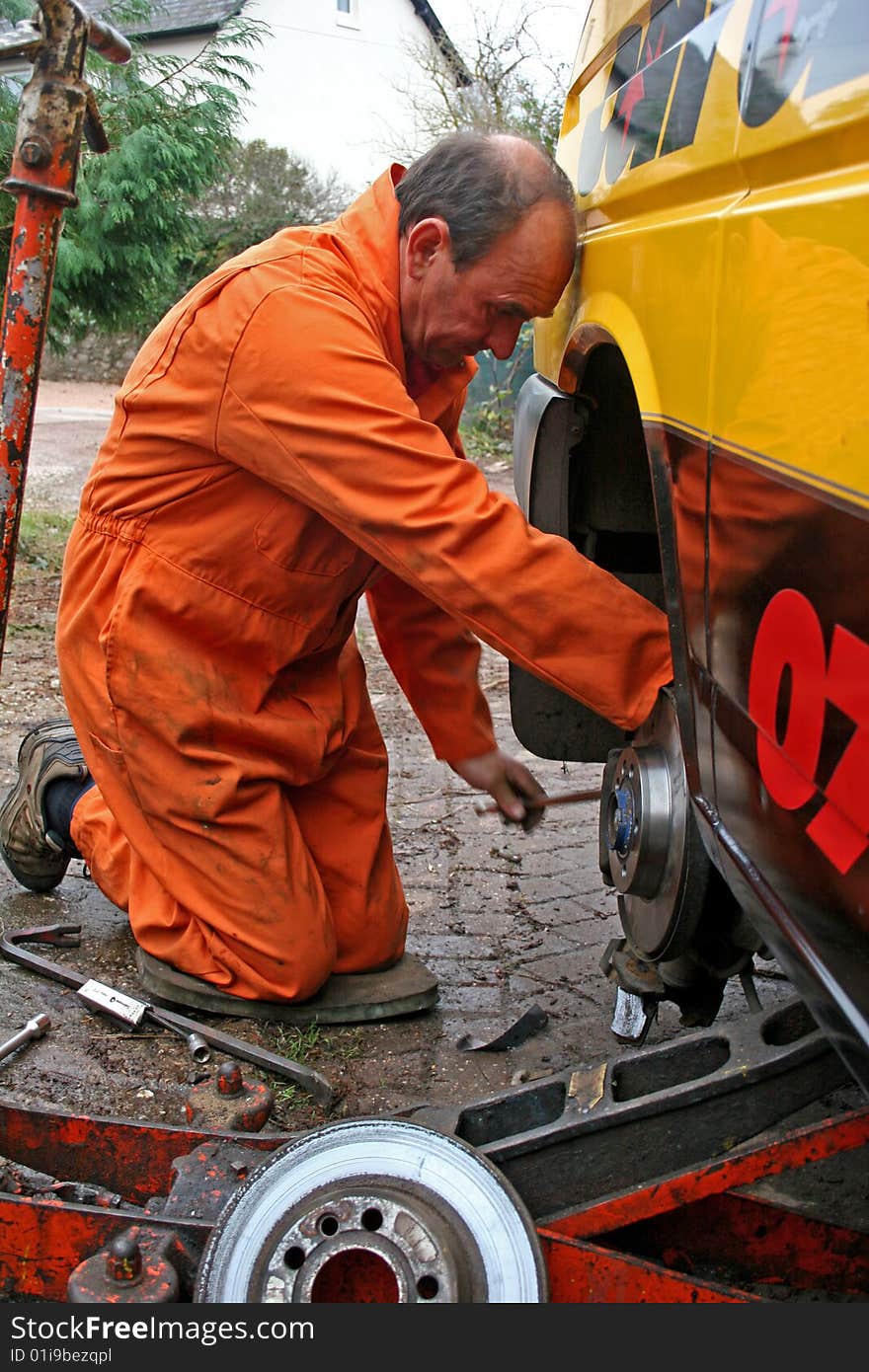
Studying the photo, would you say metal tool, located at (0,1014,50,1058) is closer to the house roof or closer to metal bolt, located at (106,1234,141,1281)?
metal bolt, located at (106,1234,141,1281)

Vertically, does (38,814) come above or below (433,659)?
below

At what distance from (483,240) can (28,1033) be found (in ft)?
5.25

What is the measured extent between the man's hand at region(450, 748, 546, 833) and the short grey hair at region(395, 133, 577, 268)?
0.88 meters

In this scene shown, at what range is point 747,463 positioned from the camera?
1135mm

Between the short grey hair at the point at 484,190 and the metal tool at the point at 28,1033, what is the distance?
1.54 metres

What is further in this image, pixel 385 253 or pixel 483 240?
pixel 385 253

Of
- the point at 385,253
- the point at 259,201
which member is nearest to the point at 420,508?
the point at 385,253

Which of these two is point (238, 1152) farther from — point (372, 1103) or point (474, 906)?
point (474, 906)

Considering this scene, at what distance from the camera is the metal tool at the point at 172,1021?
7.13 feet

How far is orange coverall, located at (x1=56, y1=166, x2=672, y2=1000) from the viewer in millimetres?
1687

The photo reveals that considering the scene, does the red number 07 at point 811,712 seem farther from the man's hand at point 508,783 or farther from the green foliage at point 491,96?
the green foliage at point 491,96

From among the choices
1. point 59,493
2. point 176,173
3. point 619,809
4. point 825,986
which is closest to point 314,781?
point 619,809

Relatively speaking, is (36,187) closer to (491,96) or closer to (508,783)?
(508,783)

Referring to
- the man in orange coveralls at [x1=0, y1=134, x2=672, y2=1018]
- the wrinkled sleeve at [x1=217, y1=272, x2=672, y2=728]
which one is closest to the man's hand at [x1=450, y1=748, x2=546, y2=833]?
the man in orange coveralls at [x1=0, y1=134, x2=672, y2=1018]
